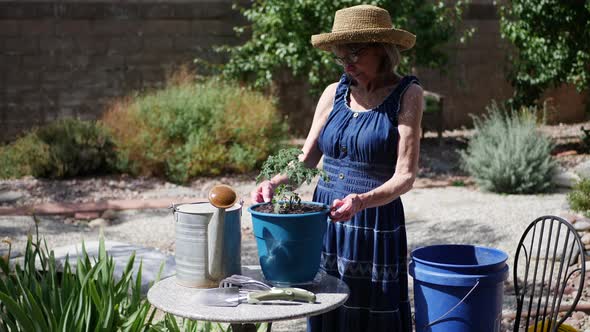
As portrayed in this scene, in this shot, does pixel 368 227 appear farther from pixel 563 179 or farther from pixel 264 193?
pixel 563 179

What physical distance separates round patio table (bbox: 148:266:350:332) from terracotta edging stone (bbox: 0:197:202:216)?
4.74 m

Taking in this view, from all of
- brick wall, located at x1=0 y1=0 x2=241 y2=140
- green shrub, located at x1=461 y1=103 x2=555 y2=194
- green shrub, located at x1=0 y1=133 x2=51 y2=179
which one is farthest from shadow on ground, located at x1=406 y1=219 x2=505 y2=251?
brick wall, located at x1=0 y1=0 x2=241 y2=140

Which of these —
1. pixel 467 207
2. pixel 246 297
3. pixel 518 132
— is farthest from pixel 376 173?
pixel 518 132

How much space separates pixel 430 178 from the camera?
8938 millimetres

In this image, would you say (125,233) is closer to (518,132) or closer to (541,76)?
(518,132)

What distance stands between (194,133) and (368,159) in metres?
6.17

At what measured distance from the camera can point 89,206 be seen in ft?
24.3

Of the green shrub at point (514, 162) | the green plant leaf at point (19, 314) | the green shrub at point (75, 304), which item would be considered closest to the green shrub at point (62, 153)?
the green shrub at point (514, 162)

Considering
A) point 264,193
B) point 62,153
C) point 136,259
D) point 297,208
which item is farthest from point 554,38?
point 297,208

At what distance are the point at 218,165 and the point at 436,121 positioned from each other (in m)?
3.81

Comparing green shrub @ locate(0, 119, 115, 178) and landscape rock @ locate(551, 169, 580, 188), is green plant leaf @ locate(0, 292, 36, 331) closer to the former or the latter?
green shrub @ locate(0, 119, 115, 178)

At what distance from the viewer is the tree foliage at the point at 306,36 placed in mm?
9422

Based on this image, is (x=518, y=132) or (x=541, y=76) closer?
(x=518, y=132)

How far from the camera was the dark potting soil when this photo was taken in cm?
250
